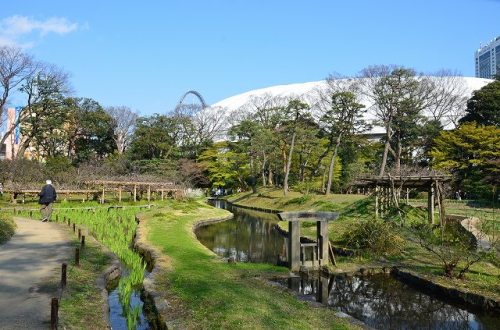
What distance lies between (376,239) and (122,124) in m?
Answer: 39.9

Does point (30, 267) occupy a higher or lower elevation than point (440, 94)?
lower

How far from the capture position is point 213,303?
657 centimetres

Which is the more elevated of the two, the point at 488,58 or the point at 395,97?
the point at 488,58

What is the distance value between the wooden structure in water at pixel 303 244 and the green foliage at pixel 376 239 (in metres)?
1.54

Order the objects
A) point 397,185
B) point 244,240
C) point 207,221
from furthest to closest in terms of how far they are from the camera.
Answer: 1. point 207,221
2. point 397,185
3. point 244,240

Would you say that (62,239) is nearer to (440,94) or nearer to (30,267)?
(30,267)

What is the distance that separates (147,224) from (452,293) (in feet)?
39.3

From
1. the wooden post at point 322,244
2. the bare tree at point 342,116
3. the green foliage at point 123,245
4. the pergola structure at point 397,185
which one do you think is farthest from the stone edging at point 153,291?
the bare tree at point 342,116

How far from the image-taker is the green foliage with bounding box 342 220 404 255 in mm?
11602

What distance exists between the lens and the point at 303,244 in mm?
10359

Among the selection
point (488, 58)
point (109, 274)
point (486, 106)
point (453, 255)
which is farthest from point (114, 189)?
point (488, 58)

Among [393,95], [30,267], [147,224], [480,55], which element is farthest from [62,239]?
[480,55]

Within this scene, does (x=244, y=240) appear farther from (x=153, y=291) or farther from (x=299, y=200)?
(x=299, y=200)

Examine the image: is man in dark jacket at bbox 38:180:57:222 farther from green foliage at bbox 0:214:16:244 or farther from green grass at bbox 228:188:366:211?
green grass at bbox 228:188:366:211
